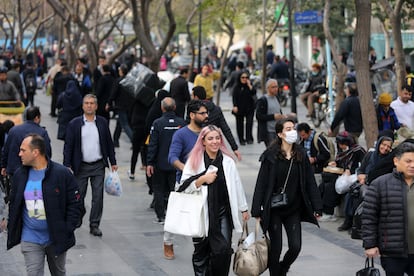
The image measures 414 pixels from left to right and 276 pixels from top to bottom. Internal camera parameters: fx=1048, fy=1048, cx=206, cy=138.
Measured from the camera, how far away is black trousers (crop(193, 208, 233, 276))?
9125mm

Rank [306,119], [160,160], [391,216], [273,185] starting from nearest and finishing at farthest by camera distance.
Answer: [391,216] < [273,185] < [160,160] < [306,119]

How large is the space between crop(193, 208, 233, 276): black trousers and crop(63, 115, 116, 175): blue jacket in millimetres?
3460

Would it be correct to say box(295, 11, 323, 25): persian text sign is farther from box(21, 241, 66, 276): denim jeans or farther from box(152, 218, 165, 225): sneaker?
box(21, 241, 66, 276): denim jeans

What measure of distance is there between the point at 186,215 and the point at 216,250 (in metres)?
0.41

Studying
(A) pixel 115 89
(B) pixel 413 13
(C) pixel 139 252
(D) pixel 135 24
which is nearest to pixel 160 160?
(C) pixel 139 252

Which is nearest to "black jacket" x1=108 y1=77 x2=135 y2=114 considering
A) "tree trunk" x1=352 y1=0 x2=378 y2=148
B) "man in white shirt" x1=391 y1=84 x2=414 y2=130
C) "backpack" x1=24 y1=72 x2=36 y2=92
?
"man in white shirt" x1=391 y1=84 x2=414 y2=130

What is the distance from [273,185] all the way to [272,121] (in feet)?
25.7

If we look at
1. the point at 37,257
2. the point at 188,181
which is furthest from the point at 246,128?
the point at 37,257

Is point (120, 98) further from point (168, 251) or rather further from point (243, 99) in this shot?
point (168, 251)

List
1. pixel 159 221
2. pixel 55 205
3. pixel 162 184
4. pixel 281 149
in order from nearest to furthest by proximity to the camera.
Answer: pixel 55 205, pixel 281 149, pixel 162 184, pixel 159 221

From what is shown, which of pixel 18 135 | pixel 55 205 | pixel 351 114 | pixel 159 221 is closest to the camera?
pixel 55 205

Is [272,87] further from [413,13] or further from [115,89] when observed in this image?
[413,13]

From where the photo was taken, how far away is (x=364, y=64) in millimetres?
14789

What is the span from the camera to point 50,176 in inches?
328
